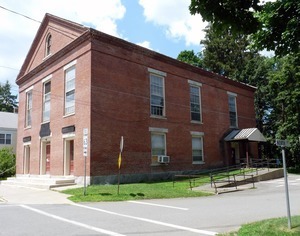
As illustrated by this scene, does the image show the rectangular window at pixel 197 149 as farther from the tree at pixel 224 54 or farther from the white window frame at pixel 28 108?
the tree at pixel 224 54

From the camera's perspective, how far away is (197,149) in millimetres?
27719

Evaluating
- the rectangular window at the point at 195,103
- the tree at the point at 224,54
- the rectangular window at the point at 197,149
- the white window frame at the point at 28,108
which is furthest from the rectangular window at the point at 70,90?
the tree at the point at 224,54

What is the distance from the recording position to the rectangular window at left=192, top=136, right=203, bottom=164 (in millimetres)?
27356

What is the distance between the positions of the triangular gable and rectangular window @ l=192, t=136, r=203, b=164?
40.5 ft

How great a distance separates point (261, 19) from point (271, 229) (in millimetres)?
4659

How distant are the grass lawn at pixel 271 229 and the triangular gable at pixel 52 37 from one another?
56.1ft

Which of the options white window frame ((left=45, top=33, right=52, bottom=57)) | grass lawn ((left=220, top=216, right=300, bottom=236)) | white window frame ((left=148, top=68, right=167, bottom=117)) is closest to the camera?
grass lawn ((left=220, top=216, right=300, bottom=236))

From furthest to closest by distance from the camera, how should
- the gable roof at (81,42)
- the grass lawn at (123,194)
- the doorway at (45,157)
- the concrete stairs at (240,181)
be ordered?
the doorway at (45,157) < the gable roof at (81,42) < the concrete stairs at (240,181) < the grass lawn at (123,194)

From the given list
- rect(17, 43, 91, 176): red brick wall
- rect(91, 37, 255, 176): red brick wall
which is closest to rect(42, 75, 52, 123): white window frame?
rect(17, 43, 91, 176): red brick wall

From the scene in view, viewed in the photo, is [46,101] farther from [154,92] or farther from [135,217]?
[135,217]

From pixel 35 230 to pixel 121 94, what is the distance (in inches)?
571

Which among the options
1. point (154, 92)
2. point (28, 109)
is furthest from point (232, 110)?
point (28, 109)

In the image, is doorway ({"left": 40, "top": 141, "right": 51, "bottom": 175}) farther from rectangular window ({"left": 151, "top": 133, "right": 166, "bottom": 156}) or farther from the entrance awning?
the entrance awning

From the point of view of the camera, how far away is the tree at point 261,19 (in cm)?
649
